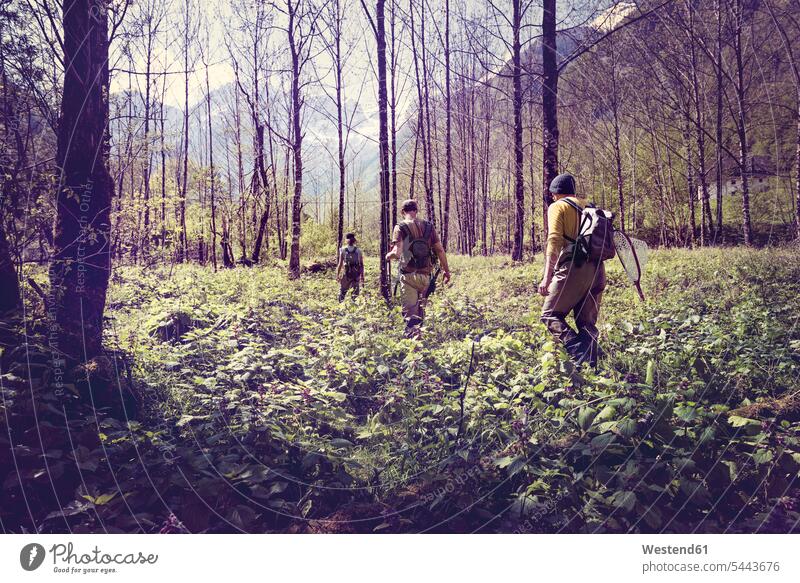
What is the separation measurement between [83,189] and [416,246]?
3.82m

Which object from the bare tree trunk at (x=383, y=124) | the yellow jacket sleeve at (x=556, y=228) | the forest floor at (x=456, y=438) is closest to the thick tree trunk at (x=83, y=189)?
the forest floor at (x=456, y=438)

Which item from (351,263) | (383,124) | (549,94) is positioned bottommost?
(351,263)

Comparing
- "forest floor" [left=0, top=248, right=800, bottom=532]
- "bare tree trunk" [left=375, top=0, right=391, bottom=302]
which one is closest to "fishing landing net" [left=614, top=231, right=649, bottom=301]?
"forest floor" [left=0, top=248, right=800, bottom=532]

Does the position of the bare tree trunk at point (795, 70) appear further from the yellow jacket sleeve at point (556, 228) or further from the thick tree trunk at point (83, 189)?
the thick tree trunk at point (83, 189)

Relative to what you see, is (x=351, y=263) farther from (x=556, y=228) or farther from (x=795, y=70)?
(x=795, y=70)

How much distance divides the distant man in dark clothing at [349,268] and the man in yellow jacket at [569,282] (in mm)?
5968

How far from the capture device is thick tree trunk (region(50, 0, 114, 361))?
9.02ft

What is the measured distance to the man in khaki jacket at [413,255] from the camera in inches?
232

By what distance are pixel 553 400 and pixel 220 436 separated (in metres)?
2.26

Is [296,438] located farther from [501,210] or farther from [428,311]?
[501,210]
